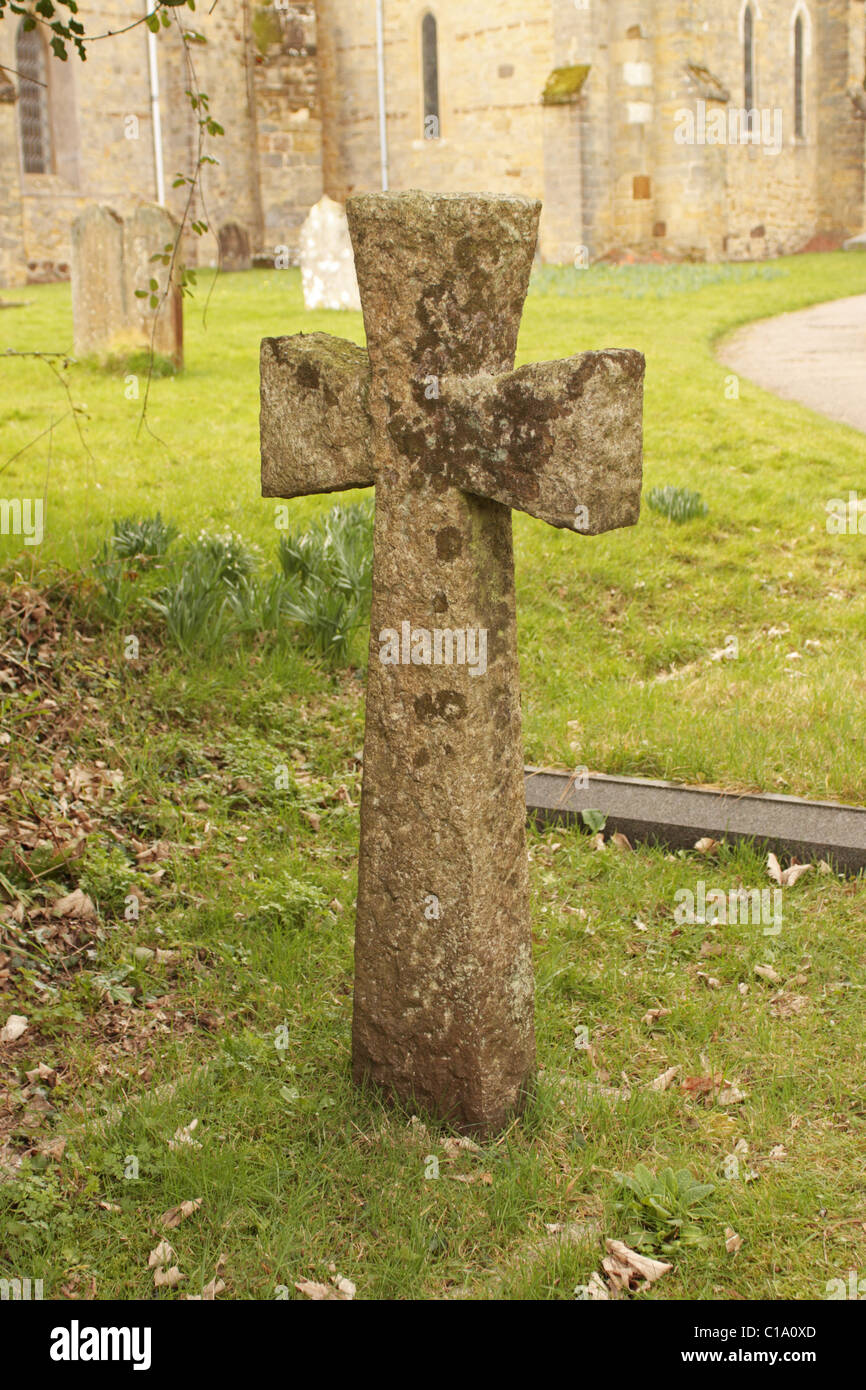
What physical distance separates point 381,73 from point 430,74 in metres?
1.04

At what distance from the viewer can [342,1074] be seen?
3049 millimetres

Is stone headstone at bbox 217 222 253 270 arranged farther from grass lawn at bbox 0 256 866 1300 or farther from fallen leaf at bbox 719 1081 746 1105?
fallen leaf at bbox 719 1081 746 1105

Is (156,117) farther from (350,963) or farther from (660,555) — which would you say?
(350,963)

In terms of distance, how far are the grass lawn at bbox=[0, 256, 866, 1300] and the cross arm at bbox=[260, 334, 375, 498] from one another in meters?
1.40

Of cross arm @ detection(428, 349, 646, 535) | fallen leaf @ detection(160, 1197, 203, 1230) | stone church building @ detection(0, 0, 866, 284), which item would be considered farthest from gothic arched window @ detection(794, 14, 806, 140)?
fallen leaf @ detection(160, 1197, 203, 1230)

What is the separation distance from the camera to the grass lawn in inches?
101

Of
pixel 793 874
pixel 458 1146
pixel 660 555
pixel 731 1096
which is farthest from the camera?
pixel 660 555

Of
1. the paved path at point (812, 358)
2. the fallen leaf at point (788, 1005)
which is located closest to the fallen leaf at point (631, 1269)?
the fallen leaf at point (788, 1005)

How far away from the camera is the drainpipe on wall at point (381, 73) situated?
1024 inches

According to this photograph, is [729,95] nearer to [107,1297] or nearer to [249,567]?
[249,567]

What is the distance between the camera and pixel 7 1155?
283 cm

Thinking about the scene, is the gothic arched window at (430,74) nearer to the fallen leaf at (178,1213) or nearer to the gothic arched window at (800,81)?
the gothic arched window at (800,81)

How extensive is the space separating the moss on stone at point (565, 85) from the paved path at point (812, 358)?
9112 millimetres

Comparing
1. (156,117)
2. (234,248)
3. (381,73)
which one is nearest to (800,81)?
(381,73)
